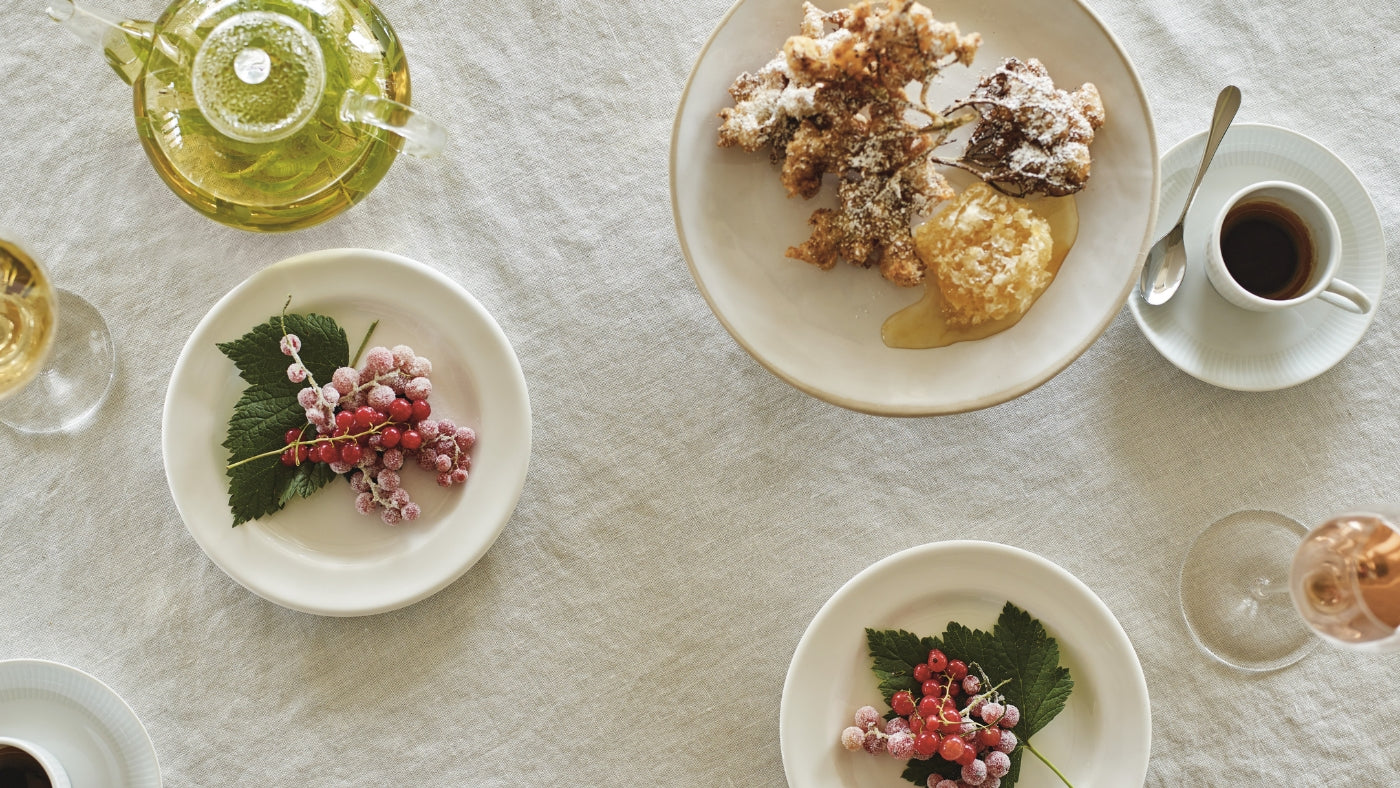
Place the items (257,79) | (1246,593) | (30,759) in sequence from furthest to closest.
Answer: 1. (1246,593)
2. (30,759)
3. (257,79)

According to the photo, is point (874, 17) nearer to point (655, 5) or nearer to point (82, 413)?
point (655, 5)

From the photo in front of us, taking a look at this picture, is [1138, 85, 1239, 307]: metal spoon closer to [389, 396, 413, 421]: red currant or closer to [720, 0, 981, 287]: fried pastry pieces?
[720, 0, 981, 287]: fried pastry pieces

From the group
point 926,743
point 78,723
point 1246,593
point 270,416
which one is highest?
point 270,416

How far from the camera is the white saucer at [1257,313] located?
54.3 inches

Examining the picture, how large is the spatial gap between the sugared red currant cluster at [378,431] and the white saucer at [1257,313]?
3.42ft

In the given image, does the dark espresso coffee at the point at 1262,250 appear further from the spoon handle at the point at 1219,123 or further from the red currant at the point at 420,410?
the red currant at the point at 420,410

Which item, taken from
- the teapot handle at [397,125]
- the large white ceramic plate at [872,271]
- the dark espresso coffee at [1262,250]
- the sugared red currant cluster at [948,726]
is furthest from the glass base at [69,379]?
the dark espresso coffee at [1262,250]

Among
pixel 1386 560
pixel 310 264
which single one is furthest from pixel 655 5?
pixel 1386 560

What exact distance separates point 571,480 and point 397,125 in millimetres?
569

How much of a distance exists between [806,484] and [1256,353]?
69 cm

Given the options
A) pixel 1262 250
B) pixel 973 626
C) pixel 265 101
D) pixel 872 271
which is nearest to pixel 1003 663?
pixel 973 626

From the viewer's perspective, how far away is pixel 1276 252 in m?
1.37

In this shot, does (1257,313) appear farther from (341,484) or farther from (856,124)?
(341,484)

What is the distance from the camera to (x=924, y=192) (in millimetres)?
1220
